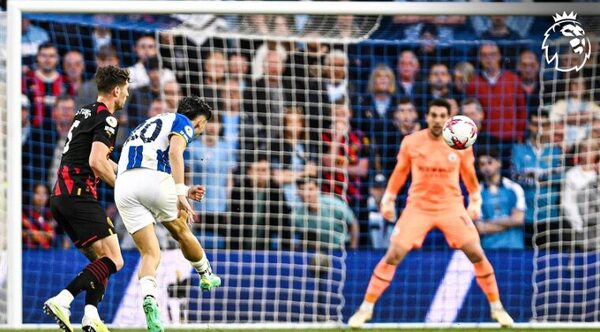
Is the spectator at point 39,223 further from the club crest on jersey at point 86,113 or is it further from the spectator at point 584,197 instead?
A: the spectator at point 584,197

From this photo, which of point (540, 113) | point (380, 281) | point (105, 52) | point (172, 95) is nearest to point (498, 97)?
point (540, 113)

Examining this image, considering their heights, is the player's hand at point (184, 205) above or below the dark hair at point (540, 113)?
below

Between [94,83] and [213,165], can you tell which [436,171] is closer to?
[213,165]

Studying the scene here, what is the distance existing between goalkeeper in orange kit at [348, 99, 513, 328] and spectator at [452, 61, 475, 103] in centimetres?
145

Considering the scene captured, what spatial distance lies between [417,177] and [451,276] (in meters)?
1.13

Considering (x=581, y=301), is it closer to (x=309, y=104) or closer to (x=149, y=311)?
(x=309, y=104)

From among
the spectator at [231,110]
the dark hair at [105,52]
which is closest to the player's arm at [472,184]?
the spectator at [231,110]

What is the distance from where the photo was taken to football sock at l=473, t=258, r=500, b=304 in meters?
12.5

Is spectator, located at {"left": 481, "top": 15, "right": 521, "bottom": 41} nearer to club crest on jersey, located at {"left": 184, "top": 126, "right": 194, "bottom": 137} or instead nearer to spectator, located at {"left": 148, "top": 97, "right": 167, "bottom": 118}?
spectator, located at {"left": 148, "top": 97, "right": 167, "bottom": 118}

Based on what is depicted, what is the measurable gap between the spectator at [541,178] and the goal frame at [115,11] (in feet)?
5.72

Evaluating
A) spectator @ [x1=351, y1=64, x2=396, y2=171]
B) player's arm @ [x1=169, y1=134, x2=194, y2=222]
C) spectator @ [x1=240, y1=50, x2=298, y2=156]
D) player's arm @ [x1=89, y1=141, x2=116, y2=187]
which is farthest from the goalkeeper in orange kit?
player's arm @ [x1=89, y1=141, x2=116, y2=187]

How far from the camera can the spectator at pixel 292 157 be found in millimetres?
13523

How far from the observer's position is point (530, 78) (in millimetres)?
14414

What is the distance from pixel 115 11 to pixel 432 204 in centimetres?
371
